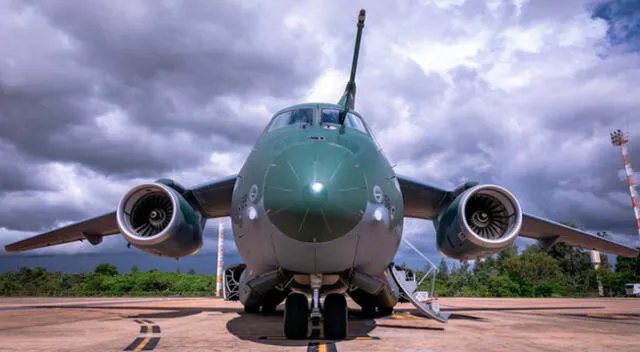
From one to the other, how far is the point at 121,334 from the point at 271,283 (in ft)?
11.7

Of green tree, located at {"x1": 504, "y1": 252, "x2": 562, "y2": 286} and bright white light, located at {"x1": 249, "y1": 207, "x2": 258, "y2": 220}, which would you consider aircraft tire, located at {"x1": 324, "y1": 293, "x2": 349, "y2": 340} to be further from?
green tree, located at {"x1": 504, "y1": 252, "x2": 562, "y2": 286}

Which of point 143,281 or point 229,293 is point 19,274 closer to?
point 143,281

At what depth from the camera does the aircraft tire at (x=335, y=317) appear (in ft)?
18.7

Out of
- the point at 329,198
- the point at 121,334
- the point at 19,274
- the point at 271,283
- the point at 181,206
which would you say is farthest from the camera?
the point at 19,274

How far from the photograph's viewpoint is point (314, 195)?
4.41m

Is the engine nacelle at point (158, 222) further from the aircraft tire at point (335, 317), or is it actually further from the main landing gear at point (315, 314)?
the aircraft tire at point (335, 317)

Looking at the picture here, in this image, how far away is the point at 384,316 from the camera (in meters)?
10.9

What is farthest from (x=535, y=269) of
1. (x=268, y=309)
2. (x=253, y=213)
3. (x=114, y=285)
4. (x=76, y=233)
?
(x=253, y=213)

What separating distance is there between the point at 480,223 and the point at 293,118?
4.20m

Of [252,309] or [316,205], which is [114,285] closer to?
[252,309]

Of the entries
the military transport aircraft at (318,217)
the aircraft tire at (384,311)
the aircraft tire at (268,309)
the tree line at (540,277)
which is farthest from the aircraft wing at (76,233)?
the tree line at (540,277)

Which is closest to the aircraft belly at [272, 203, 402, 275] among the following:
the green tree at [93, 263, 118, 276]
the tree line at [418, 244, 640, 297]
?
the tree line at [418, 244, 640, 297]

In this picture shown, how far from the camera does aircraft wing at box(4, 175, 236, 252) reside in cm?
1012

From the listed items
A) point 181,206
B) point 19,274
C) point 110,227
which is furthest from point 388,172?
point 19,274
